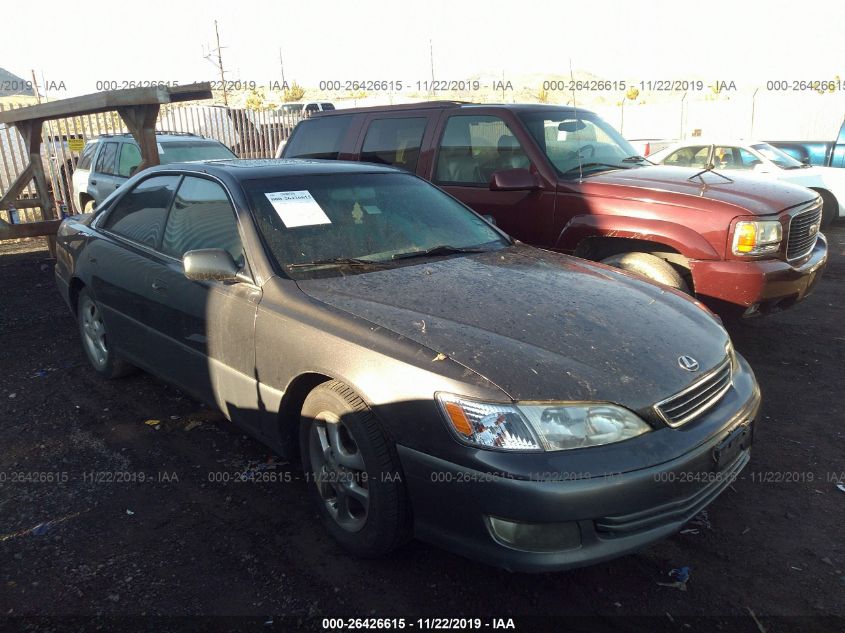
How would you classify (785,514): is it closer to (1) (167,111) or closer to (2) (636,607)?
(2) (636,607)

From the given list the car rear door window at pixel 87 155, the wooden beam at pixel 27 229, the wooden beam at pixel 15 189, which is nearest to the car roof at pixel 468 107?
the wooden beam at pixel 27 229

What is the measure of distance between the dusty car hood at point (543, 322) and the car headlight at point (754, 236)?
1.46 metres

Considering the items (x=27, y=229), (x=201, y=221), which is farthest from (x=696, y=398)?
(x=27, y=229)

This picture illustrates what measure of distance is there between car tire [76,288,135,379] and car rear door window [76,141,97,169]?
7.20 m

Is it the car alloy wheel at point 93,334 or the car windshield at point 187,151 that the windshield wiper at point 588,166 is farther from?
the car windshield at point 187,151

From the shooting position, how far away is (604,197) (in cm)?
493

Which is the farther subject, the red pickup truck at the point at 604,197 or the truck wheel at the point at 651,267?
the truck wheel at the point at 651,267

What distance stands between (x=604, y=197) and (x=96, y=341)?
13.3ft

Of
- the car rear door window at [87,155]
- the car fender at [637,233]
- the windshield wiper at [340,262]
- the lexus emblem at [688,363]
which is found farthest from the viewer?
the car rear door window at [87,155]

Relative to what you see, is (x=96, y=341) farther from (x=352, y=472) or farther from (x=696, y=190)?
(x=696, y=190)

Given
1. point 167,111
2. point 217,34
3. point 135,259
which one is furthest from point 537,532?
point 217,34

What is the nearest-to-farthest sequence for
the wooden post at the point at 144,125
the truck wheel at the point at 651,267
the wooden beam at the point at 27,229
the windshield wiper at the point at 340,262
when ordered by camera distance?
1. the windshield wiper at the point at 340,262
2. the truck wheel at the point at 651,267
3. the wooden post at the point at 144,125
4. the wooden beam at the point at 27,229

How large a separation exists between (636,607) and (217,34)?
53.8 meters

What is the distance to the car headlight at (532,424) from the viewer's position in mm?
2162
